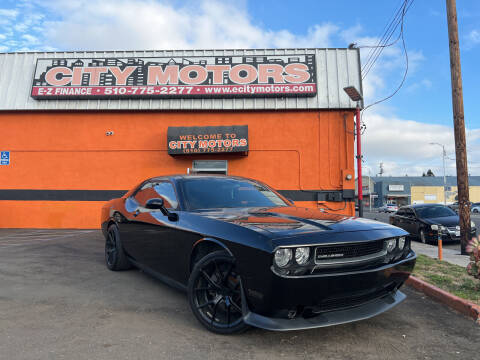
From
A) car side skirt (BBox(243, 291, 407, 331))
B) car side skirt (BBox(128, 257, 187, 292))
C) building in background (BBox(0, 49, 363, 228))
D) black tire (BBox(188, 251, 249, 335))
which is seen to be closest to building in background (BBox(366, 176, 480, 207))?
building in background (BBox(0, 49, 363, 228))

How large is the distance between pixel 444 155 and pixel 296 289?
49752mm

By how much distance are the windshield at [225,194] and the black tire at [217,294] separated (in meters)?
0.77

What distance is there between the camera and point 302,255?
2.23 meters

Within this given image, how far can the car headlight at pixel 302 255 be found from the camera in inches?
87.4

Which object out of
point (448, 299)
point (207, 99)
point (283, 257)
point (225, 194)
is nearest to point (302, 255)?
point (283, 257)

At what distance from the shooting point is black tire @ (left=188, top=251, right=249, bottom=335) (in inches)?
98.8

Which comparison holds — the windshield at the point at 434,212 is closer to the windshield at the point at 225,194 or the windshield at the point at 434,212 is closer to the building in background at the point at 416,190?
the windshield at the point at 225,194

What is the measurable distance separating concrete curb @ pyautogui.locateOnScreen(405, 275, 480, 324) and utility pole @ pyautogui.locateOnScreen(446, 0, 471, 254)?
391 centimetres

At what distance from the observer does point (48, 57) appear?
11.4 meters

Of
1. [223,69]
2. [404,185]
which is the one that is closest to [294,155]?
[223,69]

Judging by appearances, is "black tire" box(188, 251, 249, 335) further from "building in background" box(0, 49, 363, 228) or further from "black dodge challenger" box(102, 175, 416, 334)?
"building in background" box(0, 49, 363, 228)

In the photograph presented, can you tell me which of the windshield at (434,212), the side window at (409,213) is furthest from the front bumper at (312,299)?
the side window at (409,213)

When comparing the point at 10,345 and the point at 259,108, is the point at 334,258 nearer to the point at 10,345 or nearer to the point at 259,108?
the point at 10,345

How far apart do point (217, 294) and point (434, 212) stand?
10.8 meters
